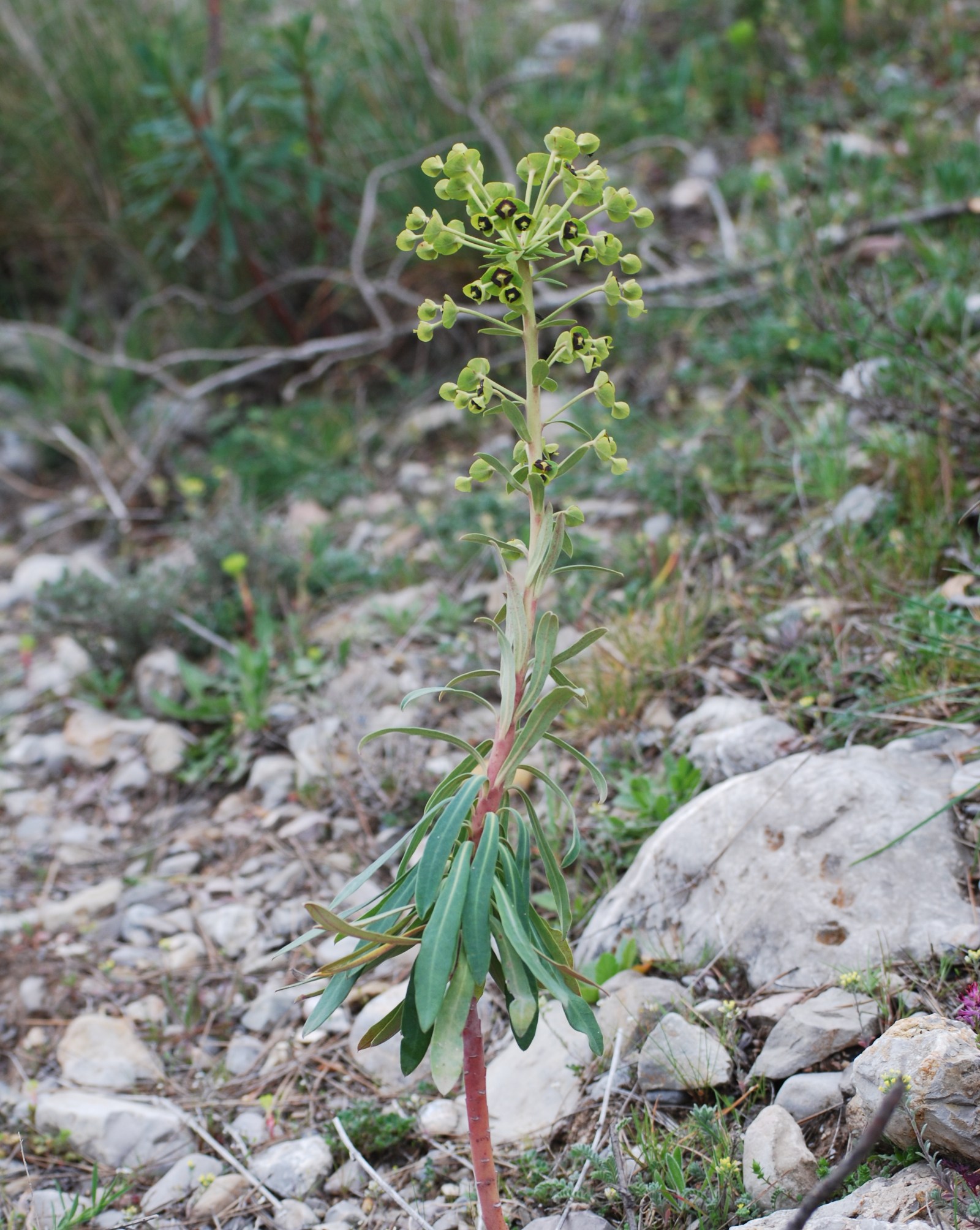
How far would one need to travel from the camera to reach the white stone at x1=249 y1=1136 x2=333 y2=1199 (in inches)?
61.6

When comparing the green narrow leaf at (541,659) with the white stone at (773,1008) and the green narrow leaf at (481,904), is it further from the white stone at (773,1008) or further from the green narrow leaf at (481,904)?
the white stone at (773,1008)

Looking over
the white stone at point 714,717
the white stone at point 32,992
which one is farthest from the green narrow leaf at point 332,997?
the white stone at point 32,992

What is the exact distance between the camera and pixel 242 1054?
6.27 ft

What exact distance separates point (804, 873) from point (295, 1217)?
102 cm

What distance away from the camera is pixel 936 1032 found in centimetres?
122

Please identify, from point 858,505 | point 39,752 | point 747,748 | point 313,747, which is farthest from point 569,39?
point 747,748

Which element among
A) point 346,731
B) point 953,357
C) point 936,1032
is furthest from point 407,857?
point 953,357

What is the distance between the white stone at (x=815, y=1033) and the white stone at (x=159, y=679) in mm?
2117

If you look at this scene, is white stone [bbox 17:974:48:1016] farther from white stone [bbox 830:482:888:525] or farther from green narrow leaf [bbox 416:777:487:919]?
white stone [bbox 830:482:888:525]

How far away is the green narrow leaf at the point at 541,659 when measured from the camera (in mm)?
1208

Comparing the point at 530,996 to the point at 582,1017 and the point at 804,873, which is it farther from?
the point at 804,873

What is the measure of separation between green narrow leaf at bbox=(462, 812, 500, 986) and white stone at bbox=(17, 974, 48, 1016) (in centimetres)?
146

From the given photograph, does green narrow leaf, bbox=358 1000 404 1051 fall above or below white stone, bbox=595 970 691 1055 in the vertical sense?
above

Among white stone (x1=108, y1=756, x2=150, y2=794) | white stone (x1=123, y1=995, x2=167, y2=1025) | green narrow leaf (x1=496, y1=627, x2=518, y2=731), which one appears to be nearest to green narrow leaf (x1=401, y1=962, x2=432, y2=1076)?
green narrow leaf (x1=496, y1=627, x2=518, y2=731)
